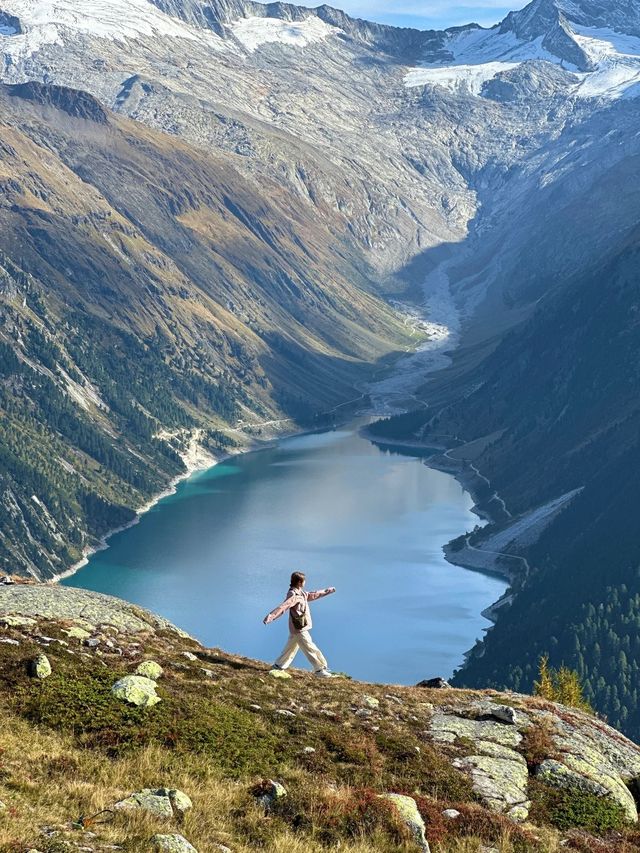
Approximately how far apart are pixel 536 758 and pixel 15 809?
15382mm

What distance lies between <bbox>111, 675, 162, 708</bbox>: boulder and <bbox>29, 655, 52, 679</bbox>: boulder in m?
1.82

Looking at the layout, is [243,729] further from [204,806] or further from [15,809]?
[15,809]

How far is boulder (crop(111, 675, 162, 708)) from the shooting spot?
30.3m

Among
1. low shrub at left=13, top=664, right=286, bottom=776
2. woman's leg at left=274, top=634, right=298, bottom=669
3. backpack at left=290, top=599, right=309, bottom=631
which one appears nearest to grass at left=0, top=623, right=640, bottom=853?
low shrub at left=13, top=664, right=286, bottom=776

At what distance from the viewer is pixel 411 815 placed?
1053 inches

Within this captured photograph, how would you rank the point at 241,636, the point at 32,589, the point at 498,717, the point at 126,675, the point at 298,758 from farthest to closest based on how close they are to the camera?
the point at 241,636 < the point at 32,589 < the point at 498,717 < the point at 126,675 < the point at 298,758

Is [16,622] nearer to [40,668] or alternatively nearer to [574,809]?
[40,668]

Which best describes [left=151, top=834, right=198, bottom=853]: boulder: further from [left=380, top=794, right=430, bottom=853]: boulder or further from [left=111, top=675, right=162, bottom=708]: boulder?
[left=111, top=675, right=162, bottom=708]: boulder

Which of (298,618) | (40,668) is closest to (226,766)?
(40,668)

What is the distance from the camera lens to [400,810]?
2678 cm

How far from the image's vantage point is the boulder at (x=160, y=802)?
2466cm

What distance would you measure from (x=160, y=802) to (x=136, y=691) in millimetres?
5825

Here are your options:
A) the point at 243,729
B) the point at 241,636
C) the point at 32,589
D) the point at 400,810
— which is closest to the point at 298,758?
the point at 243,729

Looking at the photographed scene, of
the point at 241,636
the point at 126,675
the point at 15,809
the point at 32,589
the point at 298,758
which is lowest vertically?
the point at 15,809
